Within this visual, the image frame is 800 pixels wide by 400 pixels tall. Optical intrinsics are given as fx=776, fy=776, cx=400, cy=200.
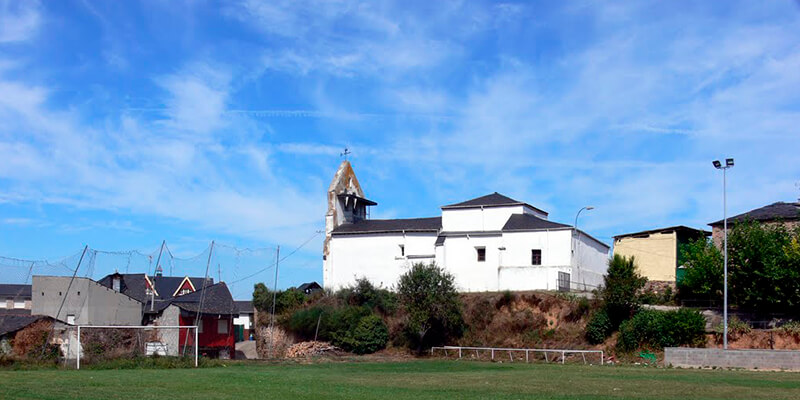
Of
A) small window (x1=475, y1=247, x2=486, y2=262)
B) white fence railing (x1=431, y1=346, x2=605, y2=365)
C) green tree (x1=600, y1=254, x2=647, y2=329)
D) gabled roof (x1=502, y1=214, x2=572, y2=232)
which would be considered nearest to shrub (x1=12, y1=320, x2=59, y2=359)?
white fence railing (x1=431, y1=346, x2=605, y2=365)

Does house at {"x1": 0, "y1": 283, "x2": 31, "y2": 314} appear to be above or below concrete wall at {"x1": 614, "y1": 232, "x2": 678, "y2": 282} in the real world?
below

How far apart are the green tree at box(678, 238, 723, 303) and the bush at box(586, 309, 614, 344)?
667 centimetres

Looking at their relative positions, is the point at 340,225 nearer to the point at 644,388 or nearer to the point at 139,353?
the point at 139,353

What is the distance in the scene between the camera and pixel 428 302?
5422 centimetres

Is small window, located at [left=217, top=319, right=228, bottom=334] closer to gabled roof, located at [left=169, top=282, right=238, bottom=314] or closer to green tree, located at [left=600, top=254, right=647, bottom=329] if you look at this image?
gabled roof, located at [left=169, top=282, right=238, bottom=314]

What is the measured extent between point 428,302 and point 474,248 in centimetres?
925

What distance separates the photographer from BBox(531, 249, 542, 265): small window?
196 ft

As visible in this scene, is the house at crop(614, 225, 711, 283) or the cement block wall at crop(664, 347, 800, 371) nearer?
the cement block wall at crop(664, 347, 800, 371)

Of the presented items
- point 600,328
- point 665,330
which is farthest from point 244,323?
point 665,330

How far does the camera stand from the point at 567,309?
179 feet

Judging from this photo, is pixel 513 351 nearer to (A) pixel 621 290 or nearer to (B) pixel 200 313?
(A) pixel 621 290

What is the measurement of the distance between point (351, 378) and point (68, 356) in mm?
17031

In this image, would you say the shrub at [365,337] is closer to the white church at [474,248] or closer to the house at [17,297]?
the white church at [474,248]

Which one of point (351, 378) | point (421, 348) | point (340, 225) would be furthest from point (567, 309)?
point (351, 378)
